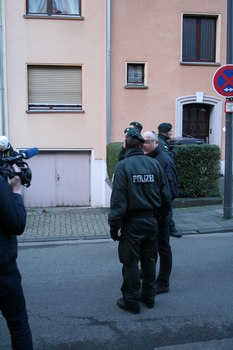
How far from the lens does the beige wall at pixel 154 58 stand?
37.6 ft

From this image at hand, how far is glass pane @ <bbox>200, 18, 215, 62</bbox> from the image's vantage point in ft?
40.1

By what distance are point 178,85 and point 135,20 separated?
240cm

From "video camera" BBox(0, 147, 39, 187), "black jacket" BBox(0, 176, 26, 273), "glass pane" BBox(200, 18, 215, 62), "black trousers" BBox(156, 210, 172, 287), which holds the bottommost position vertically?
"black trousers" BBox(156, 210, 172, 287)

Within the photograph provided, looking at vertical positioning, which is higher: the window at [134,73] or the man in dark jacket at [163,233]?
the window at [134,73]

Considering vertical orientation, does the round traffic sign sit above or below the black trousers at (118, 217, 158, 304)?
above

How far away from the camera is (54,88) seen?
11.3 m

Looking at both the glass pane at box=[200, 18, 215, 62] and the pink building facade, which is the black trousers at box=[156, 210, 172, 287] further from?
the glass pane at box=[200, 18, 215, 62]

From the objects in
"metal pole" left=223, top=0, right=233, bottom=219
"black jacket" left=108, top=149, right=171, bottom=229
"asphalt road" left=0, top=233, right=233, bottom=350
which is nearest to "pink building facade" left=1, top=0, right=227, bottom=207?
"metal pole" left=223, top=0, right=233, bottom=219

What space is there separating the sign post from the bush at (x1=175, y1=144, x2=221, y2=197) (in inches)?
49.5

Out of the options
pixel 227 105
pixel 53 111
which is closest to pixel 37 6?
pixel 53 111

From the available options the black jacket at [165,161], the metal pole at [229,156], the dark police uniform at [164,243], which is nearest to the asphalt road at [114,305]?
the dark police uniform at [164,243]

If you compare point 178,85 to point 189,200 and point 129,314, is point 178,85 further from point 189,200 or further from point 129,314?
point 129,314

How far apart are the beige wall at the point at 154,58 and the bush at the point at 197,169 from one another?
2.96 m

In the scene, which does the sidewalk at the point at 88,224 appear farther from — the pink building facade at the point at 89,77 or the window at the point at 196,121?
the window at the point at 196,121
